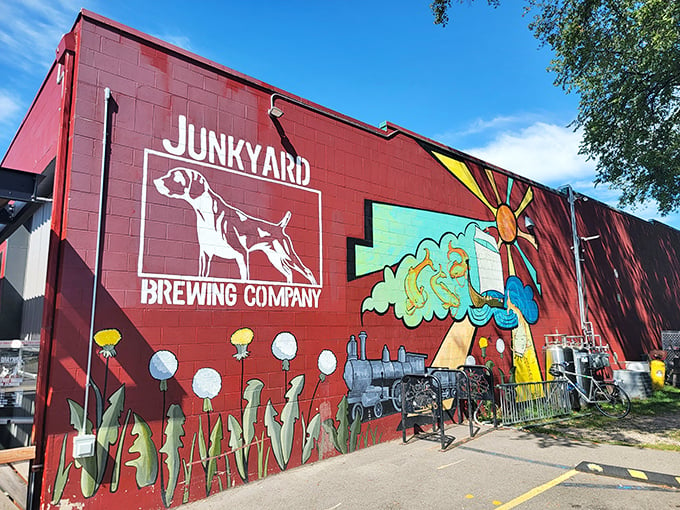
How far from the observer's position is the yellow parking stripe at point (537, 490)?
4641 millimetres

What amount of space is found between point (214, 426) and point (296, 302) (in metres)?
1.98

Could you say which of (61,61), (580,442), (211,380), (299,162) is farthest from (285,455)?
(61,61)

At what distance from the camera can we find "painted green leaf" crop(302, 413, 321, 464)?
20.3 ft

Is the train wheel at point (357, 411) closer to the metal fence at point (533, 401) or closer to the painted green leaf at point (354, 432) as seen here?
the painted green leaf at point (354, 432)

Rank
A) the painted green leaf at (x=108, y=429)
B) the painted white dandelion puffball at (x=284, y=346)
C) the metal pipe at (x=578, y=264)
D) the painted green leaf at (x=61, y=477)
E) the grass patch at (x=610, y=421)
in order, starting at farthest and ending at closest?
the metal pipe at (x=578, y=264), the grass patch at (x=610, y=421), the painted white dandelion puffball at (x=284, y=346), the painted green leaf at (x=108, y=429), the painted green leaf at (x=61, y=477)

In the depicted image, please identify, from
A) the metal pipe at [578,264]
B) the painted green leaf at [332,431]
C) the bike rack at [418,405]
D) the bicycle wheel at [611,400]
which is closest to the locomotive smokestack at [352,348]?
the bike rack at [418,405]

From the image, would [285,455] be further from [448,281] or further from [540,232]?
[540,232]

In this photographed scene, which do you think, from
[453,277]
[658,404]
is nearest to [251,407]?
[453,277]

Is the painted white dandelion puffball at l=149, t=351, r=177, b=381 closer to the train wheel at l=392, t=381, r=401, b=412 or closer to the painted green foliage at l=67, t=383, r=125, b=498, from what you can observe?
the painted green foliage at l=67, t=383, r=125, b=498

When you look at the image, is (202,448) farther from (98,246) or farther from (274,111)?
(274,111)

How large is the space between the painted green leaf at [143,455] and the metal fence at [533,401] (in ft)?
19.9

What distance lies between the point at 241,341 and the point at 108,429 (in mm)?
1766

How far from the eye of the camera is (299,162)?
6.88 m

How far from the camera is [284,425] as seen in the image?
6027mm
